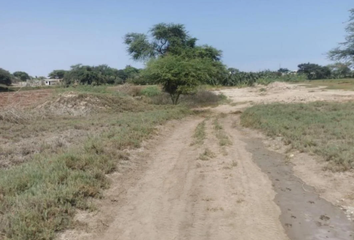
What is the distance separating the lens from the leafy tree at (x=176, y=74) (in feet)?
73.0

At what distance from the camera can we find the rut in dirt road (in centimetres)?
404

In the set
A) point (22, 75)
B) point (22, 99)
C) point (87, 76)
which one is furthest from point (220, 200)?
point (22, 75)

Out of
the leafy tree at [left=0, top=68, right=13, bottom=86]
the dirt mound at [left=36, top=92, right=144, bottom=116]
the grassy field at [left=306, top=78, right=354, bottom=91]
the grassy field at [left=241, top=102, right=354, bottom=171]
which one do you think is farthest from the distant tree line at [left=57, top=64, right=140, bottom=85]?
the grassy field at [left=241, top=102, right=354, bottom=171]

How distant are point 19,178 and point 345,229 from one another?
5.02m

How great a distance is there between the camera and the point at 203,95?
3070cm

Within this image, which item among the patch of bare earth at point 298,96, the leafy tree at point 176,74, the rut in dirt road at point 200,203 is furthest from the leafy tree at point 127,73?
the rut in dirt road at point 200,203

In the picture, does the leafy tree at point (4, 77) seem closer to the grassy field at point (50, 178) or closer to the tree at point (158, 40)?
the tree at point (158, 40)

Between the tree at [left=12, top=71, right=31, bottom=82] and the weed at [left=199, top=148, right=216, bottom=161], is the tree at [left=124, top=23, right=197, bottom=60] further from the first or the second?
the tree at [left=12, top=71, right=31, bottom=82]

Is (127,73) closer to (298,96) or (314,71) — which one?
(314,71)

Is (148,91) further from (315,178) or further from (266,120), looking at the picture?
(315,178)

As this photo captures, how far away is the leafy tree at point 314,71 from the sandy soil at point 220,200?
A: 6428cm

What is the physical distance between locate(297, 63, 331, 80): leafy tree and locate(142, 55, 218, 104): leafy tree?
4992 centimetres

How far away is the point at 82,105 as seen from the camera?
19641mm

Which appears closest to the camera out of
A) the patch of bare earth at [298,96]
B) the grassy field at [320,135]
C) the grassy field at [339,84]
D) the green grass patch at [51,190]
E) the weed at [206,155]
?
the green grass patch at [51,190]
